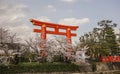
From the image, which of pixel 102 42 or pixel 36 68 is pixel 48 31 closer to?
pixel 36 68

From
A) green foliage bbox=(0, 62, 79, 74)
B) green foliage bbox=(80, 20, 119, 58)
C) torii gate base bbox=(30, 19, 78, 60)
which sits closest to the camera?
green foliage bbox=(0, 62, 79, 74)

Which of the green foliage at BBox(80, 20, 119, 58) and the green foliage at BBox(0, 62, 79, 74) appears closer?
the green foliage at BBox(0, 62, 79, 74)

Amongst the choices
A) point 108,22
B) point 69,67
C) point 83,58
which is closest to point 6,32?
point 69,67

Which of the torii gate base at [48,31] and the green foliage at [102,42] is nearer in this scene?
the torii gate base at [48,31]

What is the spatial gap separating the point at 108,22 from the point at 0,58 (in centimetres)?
3744

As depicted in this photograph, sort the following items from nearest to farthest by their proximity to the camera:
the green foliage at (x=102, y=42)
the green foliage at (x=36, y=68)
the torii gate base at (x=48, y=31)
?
the green foliage at (x=36, y=68), the torii gate base at (x=48, y=31), the green foliage at (x=102, y=42)

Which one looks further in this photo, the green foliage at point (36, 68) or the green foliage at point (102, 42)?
the green foliage at point (102, 42)

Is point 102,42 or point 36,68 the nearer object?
point 36,68

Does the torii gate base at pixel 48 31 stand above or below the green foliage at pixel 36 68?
above

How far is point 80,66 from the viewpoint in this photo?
1403 inches

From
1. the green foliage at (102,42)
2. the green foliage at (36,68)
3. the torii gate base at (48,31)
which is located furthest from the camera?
the green foliage at (102,42)

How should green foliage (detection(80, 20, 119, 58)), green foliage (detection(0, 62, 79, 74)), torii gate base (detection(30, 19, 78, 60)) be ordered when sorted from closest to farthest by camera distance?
green foliage (detection(0, 62, 79, 74))
torii gate base (detection(30, 19, 78, 60))
green foliage (detection(80, 20, 119, 58))

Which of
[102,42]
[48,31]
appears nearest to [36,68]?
[48,31]

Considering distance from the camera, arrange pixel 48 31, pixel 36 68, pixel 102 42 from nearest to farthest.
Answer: pixel 36 68 < pixel 48 31 < pixel 102 42
